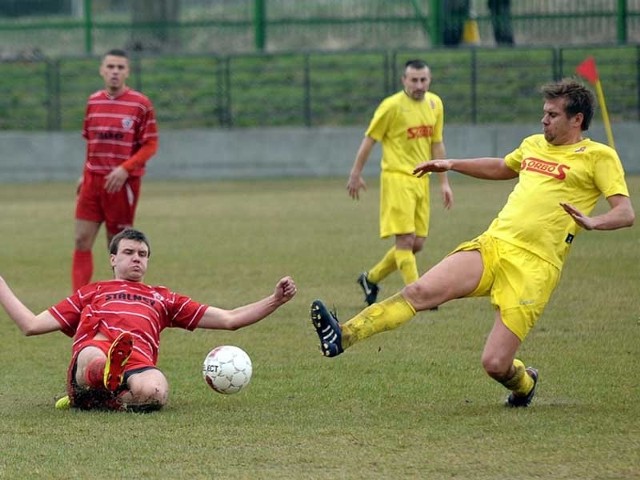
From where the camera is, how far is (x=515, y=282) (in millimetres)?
7301

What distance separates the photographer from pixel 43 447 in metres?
6.58

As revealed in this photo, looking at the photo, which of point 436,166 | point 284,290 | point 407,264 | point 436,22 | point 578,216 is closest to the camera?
point 578,216

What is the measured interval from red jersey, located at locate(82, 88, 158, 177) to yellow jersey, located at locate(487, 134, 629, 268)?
4.96 metres

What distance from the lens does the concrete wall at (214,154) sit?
89.0 ft

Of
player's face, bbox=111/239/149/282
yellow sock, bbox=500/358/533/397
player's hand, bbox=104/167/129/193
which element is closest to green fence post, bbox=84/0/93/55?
player's hand, bbox=104/167/129/193

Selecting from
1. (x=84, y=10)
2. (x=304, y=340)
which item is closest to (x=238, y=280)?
(x=304, y=340)

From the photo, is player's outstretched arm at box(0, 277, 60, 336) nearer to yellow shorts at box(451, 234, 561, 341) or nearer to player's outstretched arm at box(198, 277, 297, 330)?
player's outstretched arm at box(198, 277, 297, 330)

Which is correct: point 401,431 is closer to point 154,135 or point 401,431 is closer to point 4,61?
point 154,135

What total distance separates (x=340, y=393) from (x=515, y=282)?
1.34 meters

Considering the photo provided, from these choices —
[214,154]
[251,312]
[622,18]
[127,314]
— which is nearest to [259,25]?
[214,154]

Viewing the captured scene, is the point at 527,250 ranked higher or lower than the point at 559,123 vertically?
lower

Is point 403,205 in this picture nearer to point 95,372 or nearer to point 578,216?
point 578,216

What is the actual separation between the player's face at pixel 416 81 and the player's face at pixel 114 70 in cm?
248

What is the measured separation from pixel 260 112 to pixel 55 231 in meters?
11.5
